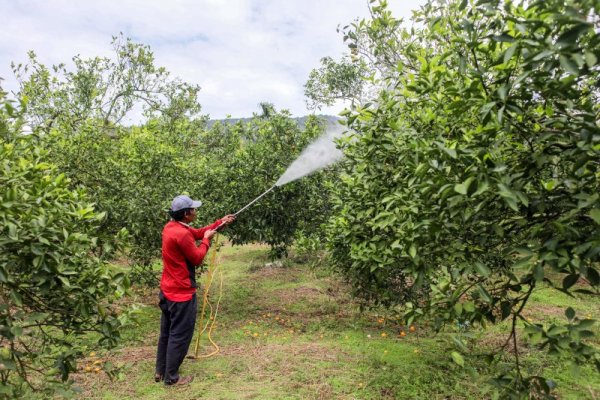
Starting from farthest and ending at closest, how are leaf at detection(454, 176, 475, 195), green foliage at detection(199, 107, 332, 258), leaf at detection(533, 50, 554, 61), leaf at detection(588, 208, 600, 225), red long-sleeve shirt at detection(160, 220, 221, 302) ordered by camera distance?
green foliage at detection(199, 107, 332, 258), red long-sleeve shirt at detection(160, 220, 221, 302), leaf at detection(454, 176, 475, 195), leaf at detection(588, 208, 600, 225), leaf at detection(533, 50, 554, 61)

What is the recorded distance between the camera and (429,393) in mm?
5793

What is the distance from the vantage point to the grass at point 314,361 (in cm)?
581

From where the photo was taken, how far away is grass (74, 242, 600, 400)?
229 inches

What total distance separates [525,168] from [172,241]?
15.3ft

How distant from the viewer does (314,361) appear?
6902 millimetres

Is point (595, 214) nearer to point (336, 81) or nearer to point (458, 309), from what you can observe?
point (458, 309)

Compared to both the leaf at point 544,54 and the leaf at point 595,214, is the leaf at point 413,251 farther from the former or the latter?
the leaf at point 544,54

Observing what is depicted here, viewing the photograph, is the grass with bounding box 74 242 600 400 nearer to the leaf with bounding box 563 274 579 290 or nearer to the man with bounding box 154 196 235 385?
the man with bounding box 154 196 235 385

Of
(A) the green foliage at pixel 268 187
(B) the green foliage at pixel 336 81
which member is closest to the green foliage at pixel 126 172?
(A) the green foliage at pixel 268 187

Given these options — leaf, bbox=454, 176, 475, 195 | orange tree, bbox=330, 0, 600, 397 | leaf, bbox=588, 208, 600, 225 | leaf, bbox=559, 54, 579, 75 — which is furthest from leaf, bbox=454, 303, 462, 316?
leaf, bbox=559, 54, 579, 75

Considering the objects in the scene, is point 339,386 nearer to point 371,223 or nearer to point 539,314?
point 371,223

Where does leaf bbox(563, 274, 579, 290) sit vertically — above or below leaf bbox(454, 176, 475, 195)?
below

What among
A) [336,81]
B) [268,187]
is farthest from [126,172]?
[336,81]

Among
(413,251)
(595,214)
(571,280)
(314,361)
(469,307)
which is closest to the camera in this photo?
(595,214)
